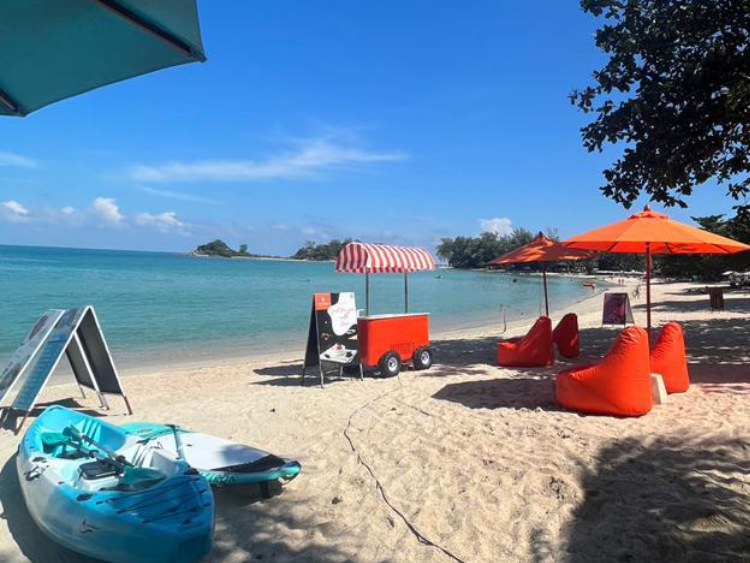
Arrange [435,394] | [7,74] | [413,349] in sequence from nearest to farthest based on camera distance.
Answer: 1. [7,74]
2. [435,394]
3. [413,349]

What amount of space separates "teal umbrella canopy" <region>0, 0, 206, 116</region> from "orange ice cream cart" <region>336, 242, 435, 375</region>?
20.2 feet

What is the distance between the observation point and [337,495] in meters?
4.11

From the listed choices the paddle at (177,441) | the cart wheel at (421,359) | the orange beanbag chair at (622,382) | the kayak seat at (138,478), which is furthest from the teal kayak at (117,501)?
the cart wheel at (421,359)

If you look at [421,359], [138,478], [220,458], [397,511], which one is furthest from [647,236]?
[138,478]

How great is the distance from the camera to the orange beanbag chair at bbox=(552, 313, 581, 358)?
9.75 metres

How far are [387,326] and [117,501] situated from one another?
578 centimetres

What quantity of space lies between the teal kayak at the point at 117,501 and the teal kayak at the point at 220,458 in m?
0.29

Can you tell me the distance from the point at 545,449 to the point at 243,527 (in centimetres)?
249

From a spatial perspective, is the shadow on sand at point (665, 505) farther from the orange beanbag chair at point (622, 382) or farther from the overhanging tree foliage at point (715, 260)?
the overhanging tree foliage at point (715, 260)

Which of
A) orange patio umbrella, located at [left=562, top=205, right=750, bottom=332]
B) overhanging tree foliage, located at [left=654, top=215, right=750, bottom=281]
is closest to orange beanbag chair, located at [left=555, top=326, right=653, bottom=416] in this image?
orange patio umbrella, located at [left=562, top=205, right=750, bottom=332]

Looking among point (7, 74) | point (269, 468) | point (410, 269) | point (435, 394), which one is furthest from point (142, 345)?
point (7, 74)

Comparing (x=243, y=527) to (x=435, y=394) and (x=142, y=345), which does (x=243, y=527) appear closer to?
(x=435, y=394)

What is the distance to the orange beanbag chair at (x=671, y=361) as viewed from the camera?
6.39 meters

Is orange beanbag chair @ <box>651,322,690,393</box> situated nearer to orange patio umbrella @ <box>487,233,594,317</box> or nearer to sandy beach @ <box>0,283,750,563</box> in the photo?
sandy beach @ <box>0,283,750,563</box>
